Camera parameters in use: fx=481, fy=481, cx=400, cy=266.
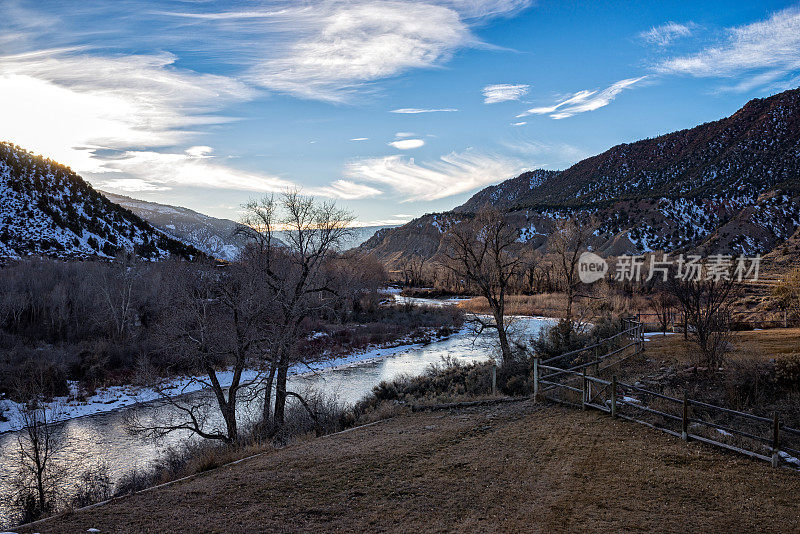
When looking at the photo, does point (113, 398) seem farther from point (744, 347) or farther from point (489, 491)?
point (744, 347)

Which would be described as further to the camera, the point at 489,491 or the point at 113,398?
the point at 113,398

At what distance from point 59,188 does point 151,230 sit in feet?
47.8

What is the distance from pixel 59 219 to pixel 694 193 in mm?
128292

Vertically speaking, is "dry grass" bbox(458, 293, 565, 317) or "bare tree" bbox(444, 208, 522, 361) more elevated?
"bare tree" bbox(444, 208, 522, 361)

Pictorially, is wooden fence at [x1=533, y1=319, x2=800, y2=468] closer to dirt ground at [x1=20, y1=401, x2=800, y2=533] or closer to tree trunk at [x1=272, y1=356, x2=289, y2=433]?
dirt ground at [x1=20, y1=401, x2=800, y2=533]

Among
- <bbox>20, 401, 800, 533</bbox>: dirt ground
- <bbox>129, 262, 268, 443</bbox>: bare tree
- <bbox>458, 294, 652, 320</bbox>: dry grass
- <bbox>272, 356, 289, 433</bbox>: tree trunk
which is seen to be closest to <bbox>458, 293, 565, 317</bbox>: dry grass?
<bbox>458, 294, 652, 320</bbox>: dry grass

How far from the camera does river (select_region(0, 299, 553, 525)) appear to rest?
57.6ft

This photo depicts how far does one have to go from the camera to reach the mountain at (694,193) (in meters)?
92.2

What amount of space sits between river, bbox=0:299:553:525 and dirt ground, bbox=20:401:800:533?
9124 millimetres

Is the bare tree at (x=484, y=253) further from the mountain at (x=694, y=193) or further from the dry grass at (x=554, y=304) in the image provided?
the mountain at (x=694, y=193)

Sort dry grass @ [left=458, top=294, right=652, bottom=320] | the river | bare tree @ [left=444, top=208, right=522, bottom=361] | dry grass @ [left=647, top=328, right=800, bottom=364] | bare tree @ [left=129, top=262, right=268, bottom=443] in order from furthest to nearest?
dry grass @ [left=458, top=294, right=652, bottom=320] → bare tree @ [left=444, top=208, right=522, bottom=361] → bare tree @ [left=129, top=262, right=268, bottom=443] → the river → dry grass @ [left=647, top=328, right=800, bottom=364]

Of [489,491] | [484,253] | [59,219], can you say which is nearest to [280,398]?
[489,491]

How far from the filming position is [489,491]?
7.75 meters

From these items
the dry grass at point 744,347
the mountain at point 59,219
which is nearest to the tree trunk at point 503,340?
the dry grass at point 744,347
